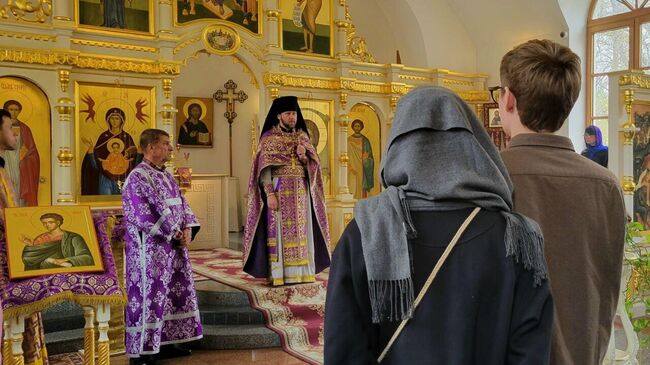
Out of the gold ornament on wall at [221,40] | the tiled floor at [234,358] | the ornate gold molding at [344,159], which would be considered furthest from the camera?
the ornate gold molding at [344,159]

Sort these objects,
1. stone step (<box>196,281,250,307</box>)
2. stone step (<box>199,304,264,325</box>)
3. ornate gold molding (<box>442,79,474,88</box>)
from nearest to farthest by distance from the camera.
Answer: stone step (<box>199,304,264,325</box>), stone step (<box>196,281,250,307</box>), ornate gold molding (<box>442,79,474,88</box>)

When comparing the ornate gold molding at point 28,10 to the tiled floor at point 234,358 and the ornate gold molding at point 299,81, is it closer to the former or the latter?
the ornate gold molding at point 299,81

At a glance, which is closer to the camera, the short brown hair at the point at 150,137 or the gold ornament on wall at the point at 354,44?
the short brown hair at the point at 150,137

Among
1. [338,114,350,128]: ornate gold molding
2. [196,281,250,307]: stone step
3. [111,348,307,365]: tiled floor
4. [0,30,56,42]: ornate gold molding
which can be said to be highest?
[0,30,56,42]: ornate gold molding

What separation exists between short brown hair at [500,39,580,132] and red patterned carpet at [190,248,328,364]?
3.86m

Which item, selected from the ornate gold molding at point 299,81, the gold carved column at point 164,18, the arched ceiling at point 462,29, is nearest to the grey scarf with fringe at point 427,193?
the gold carved column at point 164,18

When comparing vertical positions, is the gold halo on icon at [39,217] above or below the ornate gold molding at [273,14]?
below

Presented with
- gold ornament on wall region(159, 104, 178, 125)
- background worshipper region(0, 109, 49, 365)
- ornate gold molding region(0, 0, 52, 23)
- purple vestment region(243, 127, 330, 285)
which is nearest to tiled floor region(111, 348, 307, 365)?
purple vestment region(243, 127, 330, 285)

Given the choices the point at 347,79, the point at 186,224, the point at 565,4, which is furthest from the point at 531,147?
the point at 565,4

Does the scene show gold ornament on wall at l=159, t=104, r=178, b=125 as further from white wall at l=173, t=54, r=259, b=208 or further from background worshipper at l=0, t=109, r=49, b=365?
white wall at l=173, t=54, r=259, b=208

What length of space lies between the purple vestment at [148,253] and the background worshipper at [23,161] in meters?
2.79

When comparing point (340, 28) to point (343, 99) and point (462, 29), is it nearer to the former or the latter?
point (343, 99)

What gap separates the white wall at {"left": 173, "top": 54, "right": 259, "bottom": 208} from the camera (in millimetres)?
12414

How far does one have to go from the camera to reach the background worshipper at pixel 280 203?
256 inches
